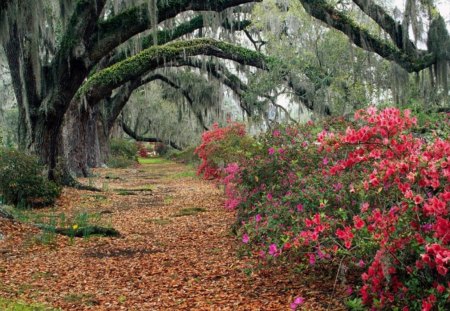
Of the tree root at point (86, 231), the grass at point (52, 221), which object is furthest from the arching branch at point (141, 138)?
the tree root at point (86, 231)

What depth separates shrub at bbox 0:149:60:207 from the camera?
28.8ft

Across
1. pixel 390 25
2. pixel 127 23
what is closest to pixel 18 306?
pixel 127 23

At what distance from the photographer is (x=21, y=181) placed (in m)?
8.85

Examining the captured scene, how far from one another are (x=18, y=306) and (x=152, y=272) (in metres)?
1.47

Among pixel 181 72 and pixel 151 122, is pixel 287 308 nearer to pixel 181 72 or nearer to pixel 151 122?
pixel 181 72

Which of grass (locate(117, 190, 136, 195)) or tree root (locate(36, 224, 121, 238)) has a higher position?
grass (locate(117, 190, 136, 195))

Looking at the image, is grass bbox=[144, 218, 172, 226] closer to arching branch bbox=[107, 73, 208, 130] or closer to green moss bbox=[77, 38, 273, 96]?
green moss bbox=[77, 38, 273, 96]

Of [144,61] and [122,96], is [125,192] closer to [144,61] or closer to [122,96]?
[144,61]

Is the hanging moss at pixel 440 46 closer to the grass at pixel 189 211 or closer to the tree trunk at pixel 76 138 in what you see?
the grass at pixel 189 211

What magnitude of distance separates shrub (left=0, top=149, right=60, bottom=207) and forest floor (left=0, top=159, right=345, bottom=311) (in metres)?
0.87

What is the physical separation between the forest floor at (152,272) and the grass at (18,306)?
0.14m

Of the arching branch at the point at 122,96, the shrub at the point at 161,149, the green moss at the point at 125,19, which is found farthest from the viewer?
the shrub at the point at 161,149

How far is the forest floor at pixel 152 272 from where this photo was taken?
4098mm

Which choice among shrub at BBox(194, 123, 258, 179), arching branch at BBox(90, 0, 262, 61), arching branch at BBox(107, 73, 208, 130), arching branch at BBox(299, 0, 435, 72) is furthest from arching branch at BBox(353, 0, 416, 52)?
arching branch at BBox(107, 73, 208, 130)
